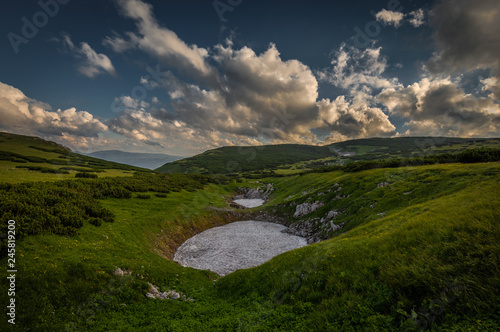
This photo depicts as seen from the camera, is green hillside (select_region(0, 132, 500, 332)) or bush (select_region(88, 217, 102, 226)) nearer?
green hillside (select_region(0, 132, 500, 332))

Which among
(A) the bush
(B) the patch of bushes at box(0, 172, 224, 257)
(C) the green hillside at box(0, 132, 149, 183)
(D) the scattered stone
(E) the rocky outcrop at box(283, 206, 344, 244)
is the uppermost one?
(C) the green hillside at box(0, 132, 149, 183)

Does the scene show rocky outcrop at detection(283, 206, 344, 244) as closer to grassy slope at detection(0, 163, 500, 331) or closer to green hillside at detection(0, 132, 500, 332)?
green hillside at detection(0, 132, 500, 332)

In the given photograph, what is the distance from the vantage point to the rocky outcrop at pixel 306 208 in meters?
49.4

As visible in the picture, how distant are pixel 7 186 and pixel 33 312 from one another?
21.1m

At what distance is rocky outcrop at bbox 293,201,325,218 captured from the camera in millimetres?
49438

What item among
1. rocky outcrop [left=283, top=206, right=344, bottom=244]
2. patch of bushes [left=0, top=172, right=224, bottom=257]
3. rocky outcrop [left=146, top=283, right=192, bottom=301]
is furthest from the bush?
rocky outcrop [left=283, top=206, right=344, bottom=244]

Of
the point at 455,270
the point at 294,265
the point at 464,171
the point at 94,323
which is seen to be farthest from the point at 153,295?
the point at 464,171

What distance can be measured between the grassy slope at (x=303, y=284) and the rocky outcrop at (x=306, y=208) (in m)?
28.3

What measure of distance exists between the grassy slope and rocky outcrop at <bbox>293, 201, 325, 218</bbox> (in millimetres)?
28285

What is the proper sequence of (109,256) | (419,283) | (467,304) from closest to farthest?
(467,304)
(419,283)
(109,256)

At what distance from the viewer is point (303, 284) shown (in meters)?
13.4

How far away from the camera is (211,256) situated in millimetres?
32844

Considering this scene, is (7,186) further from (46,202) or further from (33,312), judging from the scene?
(33,312)

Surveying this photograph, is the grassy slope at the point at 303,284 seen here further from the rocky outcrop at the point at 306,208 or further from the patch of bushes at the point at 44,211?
the rocky outcrop at the point at 306,208
